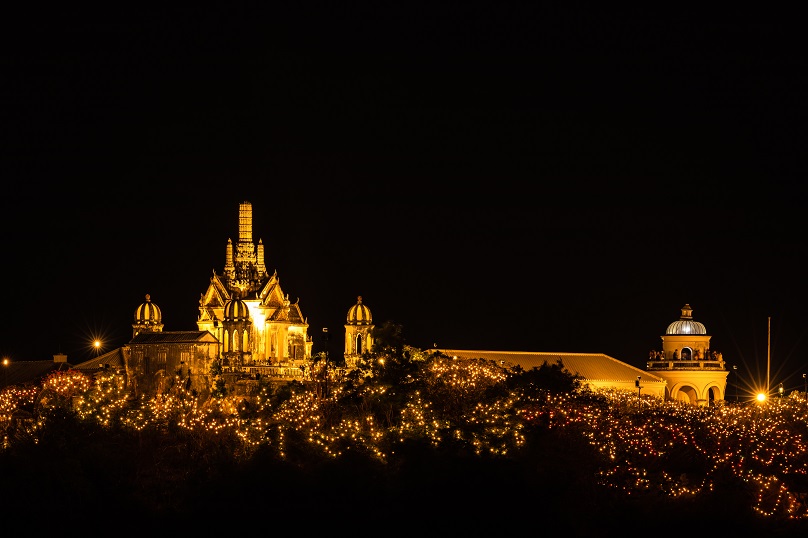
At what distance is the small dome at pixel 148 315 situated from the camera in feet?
409

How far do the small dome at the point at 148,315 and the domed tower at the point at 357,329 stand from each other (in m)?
12.8

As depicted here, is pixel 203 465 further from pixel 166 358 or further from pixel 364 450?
pixel 166 358

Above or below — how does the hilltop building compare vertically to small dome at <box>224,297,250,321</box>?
below

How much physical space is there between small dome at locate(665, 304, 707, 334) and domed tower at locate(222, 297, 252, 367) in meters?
36.3

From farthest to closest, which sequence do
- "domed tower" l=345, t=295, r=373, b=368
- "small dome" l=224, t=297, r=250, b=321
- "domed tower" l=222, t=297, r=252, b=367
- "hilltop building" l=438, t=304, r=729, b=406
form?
"hilltop building" l=438, t=304, r=729, b=406 < "domed tower" l=345, t=295, r=373, b=368 < "small dome" l=224, t=297, r=250, b=321 < "domed tower" l=222, t=297, r=252, b=367

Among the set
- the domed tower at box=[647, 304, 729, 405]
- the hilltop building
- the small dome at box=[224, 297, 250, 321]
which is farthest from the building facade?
the domed tower at box=[647, 304, 729, 405]

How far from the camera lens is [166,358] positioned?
366 ft

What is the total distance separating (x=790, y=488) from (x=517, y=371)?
16.1m

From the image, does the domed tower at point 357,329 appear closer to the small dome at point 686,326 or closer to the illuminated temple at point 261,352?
the illuminated temple at point 261,352

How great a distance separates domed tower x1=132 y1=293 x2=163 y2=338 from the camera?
12412 centimetres

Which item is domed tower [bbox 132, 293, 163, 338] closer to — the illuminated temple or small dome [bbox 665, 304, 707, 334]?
the illuminated temple

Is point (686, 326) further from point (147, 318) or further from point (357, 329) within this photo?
point (147, 318)

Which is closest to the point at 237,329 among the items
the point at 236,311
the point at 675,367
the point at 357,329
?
the point at 236,311

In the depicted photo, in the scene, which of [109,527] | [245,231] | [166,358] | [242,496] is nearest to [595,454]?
[242,496]
